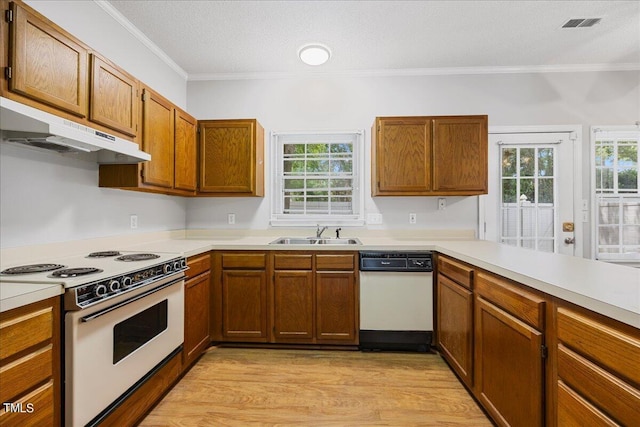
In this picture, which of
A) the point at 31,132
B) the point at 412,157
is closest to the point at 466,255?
the point at 412,157

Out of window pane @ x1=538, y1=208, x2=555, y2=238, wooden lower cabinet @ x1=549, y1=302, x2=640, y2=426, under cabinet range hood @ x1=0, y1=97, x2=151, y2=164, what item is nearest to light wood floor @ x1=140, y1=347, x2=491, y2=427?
wooden lower cabinet @ x1=549, y1=302, x2=640, y2=426

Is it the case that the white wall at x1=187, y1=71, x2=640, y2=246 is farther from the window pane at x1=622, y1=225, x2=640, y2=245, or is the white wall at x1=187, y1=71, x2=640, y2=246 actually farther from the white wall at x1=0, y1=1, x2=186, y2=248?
the white wall at x1=0, y1=1, x2=186, y2=248

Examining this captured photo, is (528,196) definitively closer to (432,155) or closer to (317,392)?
(432,155)

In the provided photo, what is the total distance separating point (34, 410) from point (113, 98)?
1705 millimetres

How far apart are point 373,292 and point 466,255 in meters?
0.86

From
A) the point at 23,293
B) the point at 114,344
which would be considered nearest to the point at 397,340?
the point at 114,344

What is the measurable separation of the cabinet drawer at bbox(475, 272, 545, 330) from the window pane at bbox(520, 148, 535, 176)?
1.93 metres

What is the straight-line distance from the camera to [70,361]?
122cm

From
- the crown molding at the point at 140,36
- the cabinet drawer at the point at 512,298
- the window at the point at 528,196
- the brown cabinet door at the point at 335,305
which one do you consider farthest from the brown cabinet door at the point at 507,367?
the crown molding at the point at 140,36

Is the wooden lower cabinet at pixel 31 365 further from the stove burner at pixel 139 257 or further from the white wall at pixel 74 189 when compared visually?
the white wall at pixel 74 189

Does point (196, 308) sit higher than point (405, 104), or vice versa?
point (405, 104)

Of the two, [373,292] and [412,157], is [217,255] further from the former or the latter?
[412,157]

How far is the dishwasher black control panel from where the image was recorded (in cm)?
250

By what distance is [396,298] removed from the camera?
2.51 m
